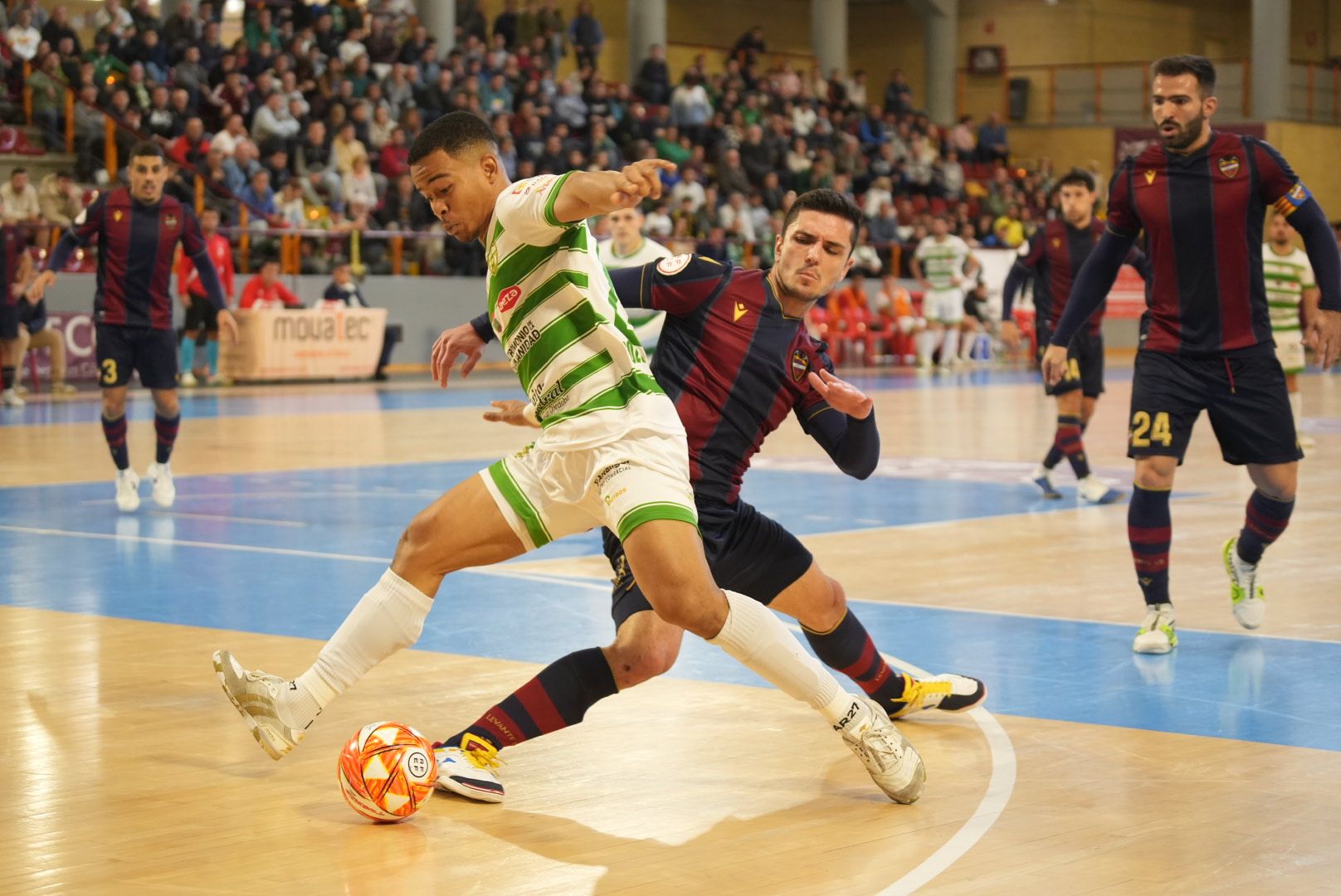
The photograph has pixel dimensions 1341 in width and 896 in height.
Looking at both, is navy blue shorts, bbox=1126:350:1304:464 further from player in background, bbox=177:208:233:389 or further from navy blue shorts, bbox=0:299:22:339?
player in background, bbox=177:208:233:389

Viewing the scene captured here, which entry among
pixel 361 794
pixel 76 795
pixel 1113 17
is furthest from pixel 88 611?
pixel 1113 17

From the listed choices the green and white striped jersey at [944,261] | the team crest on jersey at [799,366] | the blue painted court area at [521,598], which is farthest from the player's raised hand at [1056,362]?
the green and white striped jersey at [944,261]

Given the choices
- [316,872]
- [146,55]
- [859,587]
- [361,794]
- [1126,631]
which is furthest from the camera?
[146,55]

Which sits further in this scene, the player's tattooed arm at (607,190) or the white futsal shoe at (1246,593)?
the white futsal shoe at (1246,593)

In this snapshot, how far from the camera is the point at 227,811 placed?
4.68 m

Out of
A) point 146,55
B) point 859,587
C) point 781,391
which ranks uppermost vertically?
point 146,55

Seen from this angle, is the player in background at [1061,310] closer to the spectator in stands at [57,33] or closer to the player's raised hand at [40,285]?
the player's raised hand at [40,285]

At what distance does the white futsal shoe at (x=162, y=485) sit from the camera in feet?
38.1

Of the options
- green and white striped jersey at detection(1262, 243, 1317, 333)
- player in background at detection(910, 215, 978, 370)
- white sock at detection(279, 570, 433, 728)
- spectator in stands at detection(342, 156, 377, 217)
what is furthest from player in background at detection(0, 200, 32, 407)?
white sock at detection(279, 570, 433, 728)

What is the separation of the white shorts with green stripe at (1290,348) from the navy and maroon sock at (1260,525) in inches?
295

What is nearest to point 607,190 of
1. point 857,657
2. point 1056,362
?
point 857,657

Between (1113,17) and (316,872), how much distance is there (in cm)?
4286

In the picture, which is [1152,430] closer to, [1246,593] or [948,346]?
[1246,593]

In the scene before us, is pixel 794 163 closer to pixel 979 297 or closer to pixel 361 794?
pixel 979 297
